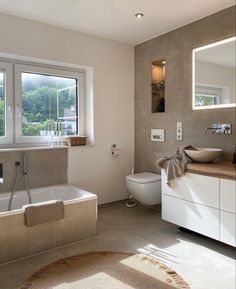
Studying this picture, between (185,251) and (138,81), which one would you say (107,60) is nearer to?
(138,81)

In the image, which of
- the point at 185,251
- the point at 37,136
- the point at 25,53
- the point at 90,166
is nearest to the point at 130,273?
the point at 185,251

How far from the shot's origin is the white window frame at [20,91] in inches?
125

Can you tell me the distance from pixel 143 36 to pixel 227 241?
2.70m

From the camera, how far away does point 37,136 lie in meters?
3.40

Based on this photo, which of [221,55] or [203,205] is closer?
[203,205]

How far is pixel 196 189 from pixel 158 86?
1721mm

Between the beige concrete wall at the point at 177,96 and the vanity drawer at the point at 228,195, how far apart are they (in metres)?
0.59

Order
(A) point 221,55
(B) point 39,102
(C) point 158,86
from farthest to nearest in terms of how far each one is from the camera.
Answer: (C) point 158,86 → (B) point 39,102 → (A) point 221,55

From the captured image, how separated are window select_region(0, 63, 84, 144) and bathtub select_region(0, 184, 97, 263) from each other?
770 mm

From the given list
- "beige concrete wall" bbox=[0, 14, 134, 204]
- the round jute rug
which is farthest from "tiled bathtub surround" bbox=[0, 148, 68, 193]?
the round jute rug

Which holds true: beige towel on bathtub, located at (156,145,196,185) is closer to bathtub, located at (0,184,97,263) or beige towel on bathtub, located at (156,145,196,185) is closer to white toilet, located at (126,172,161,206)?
white toilet, located at (126,172,161,206)

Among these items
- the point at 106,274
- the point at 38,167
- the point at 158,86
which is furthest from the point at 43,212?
the point at 158,86

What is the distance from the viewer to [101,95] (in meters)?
3.68

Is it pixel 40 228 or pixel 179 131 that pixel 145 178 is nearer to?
pixel 179 131
